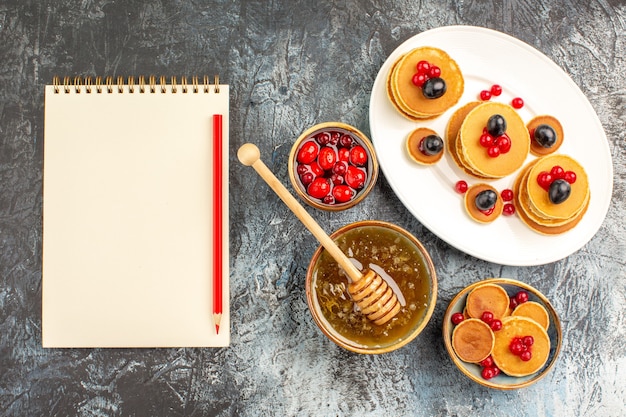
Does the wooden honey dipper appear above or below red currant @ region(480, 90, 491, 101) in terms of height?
below

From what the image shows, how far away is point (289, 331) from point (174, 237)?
34cm

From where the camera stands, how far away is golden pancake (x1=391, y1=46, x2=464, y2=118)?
3.76 feet

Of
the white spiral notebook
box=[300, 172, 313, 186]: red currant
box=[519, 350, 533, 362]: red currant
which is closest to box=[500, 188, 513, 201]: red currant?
box=[519, 350, 533, 362]: red currant

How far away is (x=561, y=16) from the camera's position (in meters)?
1.28

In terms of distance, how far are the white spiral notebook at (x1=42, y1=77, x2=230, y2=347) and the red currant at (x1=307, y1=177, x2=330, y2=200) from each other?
213 mm

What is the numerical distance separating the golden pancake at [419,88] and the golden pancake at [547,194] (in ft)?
0.78

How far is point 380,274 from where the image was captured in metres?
1.15

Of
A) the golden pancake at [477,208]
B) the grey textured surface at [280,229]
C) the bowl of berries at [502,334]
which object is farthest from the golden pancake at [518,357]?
the golden pancake at [477,208]

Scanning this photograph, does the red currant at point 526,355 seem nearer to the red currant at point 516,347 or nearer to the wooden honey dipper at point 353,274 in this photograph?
the red currant at point 516,347

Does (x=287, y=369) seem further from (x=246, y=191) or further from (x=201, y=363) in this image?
(x=246, y=191)

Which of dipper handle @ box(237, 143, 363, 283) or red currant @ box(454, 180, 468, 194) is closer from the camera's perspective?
dipper handle @ box(237, 143, 363, 283)

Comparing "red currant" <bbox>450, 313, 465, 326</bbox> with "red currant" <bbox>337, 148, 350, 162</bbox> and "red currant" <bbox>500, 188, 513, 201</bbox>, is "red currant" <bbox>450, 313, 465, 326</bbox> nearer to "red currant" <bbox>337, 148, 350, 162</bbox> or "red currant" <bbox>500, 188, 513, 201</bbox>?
"red currant" <bbox>500, 188, 513, 201</bbox>

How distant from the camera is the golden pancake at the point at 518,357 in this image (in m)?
1.14

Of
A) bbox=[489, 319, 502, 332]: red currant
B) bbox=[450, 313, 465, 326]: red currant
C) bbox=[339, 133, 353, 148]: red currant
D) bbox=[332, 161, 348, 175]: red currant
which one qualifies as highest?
bbox=[339, 133, 353, 148]: red currant
